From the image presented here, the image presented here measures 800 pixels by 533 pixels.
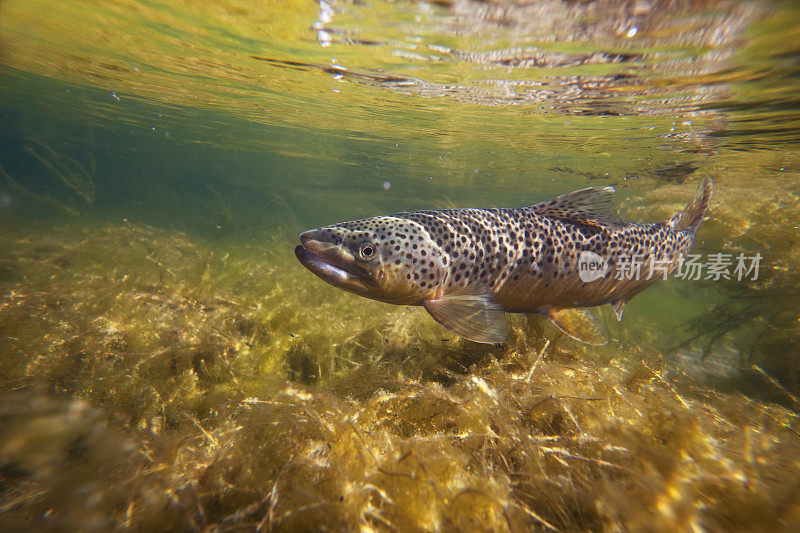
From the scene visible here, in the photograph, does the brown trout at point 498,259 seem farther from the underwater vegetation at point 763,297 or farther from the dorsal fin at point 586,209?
the underwater vegetation at point 763,297

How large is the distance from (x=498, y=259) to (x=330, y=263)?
2126 millimetres

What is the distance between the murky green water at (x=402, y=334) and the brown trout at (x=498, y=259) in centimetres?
68

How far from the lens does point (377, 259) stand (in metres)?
3.46

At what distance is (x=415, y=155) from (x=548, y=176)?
11584mm

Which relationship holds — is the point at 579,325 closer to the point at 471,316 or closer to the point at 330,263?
the point at 471,316

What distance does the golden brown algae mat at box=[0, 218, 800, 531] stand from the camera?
6.94 feet

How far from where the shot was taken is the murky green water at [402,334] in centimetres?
226

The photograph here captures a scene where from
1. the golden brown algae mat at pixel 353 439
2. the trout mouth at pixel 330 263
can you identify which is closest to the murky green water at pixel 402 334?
the golden brown algae mat at pixel 353 439

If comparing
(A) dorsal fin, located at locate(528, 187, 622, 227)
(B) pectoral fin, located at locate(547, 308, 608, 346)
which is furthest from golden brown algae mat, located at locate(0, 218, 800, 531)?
(A) dorsal fin, located at locate(528, 187, 622, 227)

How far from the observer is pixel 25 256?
1050 centimetres

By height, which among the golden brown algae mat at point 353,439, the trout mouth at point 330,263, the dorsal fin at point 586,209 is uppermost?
the dorsal fin at point 586,209

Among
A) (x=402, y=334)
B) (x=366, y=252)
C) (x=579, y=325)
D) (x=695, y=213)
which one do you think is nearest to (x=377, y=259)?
(x=366, y=252)

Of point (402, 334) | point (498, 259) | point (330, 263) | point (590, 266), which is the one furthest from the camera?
point (402, 334)

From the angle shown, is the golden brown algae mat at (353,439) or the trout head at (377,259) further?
the trout head at (377,259)
